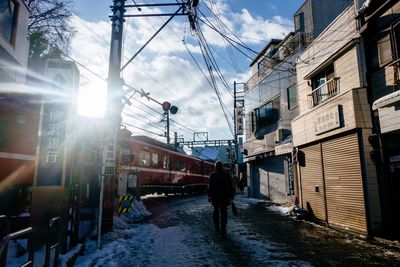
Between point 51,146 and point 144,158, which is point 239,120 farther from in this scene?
point 51,146

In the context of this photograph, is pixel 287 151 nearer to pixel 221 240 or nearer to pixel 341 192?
pixel 341 192

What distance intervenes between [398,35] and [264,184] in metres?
14.5

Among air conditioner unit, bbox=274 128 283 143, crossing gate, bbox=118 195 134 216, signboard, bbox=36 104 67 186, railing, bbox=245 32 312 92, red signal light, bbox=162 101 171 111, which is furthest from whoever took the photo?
railing, bbox=245 32 312 92

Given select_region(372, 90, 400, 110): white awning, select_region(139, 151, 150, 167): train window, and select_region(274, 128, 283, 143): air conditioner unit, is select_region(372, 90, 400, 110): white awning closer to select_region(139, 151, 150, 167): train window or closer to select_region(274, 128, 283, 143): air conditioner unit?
select_region(274, 128, 283, 143): air conditioner unit

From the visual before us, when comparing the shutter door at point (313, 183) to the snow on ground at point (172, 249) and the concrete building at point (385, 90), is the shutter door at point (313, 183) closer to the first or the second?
the concrete building at point (385, 90)

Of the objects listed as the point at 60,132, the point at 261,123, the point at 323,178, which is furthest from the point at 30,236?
the point at 261,123

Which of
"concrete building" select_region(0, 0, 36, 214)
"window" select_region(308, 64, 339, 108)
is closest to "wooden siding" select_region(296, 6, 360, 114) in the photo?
"window" select_region(308, 64, 339, 108)

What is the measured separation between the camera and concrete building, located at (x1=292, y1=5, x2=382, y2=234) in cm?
837

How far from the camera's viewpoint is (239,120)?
2466cm

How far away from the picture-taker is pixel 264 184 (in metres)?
20.6

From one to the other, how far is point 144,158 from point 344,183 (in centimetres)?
1074

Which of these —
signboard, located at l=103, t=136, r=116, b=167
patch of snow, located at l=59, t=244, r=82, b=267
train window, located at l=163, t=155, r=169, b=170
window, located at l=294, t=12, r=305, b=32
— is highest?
window, located at l=294, t=12, r=305, b=32

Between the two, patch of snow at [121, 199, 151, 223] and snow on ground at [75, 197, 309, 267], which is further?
patch of snow at [121, 199, 151, 223]

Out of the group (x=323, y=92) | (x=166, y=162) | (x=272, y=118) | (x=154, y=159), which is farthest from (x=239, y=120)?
(x=323, y=92)
